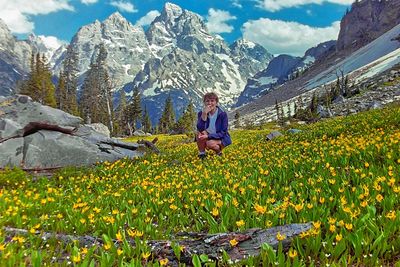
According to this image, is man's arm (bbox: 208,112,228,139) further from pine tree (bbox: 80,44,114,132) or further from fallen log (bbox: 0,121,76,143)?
pine tree (bbox: 80,44,114,132)

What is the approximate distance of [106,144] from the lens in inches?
720

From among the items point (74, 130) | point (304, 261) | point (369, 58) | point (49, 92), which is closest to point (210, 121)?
point (74, 130)

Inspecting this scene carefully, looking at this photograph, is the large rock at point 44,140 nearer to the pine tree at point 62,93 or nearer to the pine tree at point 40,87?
the pine tree at point 40,87

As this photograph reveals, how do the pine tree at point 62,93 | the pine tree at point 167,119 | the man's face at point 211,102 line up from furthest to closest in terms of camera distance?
the pine tree at point 167,119
the pine tree at point 62,93
the man's face at point 211,102

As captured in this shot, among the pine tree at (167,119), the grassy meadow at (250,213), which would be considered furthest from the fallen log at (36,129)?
the pine tree at (167,119)

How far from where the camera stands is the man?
43.0ft

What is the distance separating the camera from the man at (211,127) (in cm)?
1311

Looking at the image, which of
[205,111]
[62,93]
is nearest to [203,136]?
[205,111]

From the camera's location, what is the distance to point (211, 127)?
44.0 feet

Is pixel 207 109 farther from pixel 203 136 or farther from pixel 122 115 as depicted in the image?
pixel 122 115

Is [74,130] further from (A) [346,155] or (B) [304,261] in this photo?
(B) [304,261]

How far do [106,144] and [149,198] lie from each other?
1149 cm

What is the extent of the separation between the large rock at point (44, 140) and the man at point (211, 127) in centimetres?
484

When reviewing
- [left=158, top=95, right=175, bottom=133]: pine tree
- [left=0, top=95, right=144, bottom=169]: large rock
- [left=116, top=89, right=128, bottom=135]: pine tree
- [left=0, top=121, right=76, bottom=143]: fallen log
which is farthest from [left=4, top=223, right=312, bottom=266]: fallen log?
[left=158, top=95, right=175, bottom=133]: pine tree
